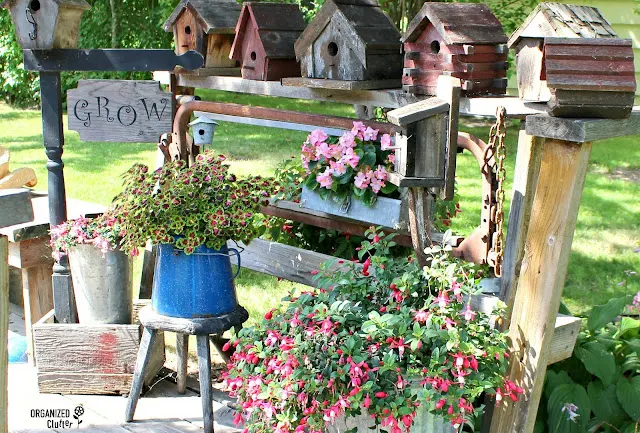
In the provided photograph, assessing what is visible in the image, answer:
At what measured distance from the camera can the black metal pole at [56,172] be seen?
356 cm

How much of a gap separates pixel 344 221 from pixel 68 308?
136 cm

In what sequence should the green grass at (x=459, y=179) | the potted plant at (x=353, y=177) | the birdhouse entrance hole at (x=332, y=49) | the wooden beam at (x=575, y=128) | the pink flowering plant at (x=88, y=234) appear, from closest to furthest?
the wooden beam at (x=575, y=128) → the potted plant at (x=353, y=177) → the birdhouse entrance hole at (x=332, y=49) → the pink flowering plant at (x=88, y=234) → the green grass at (x=459, y=179)

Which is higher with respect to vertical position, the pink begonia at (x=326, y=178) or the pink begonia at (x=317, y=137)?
the pink begonia at (x=317, y=137)

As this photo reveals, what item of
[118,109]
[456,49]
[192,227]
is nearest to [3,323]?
[192,227]

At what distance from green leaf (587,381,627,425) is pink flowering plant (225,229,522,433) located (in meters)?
0.51

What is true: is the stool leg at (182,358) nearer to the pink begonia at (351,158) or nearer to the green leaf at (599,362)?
the pink begonia at (351,158)

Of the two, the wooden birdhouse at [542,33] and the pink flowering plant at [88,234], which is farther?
the pink flowering plant at [88,234]

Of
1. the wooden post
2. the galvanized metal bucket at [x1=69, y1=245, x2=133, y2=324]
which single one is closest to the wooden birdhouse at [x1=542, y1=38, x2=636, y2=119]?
the wooden post

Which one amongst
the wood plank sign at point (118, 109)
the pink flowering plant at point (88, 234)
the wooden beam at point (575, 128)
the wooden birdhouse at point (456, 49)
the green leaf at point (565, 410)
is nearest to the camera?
the wooden beam at point (575, 128)

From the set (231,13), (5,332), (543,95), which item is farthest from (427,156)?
(231,13)

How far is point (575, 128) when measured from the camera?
7.73ft

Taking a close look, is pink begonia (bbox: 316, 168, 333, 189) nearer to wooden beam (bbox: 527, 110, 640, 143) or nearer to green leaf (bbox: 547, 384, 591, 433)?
wooden beam (bbox: 527, 110, 640, 143)

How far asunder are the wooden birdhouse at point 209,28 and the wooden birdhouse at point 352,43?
700 millimetres

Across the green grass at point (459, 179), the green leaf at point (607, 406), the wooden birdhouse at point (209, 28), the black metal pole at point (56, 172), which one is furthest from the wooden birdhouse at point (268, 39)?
the green leaf at point (607, 406)
